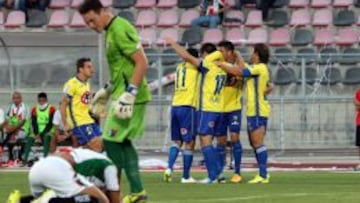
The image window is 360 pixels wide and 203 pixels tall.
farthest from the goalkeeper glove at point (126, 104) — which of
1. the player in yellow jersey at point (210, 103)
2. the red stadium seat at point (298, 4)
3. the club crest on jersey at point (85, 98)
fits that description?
the red stadium seat at point (298, 4)

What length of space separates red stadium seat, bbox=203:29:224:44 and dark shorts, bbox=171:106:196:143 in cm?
1300

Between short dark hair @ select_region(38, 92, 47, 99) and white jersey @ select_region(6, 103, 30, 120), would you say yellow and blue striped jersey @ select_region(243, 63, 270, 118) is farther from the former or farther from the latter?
white jersey @ select_region(6, 103, 30, 120)

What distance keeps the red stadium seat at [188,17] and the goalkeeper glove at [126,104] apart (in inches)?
893

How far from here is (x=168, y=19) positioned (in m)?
34.8

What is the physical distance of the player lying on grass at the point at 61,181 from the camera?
11148 mm

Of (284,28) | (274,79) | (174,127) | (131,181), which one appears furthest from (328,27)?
(131,181)

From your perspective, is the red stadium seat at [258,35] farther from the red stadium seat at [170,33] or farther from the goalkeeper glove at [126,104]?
the goalkeeper glove at [126,104]

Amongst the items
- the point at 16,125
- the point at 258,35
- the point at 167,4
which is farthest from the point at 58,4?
the point at 16,125

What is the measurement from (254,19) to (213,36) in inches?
55.2

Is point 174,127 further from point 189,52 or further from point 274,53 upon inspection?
point 274,53

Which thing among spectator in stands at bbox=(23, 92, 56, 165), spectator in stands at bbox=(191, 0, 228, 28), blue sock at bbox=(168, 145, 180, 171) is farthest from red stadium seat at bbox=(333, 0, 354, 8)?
blue sock at bbox=(168, 145, 180, 171)

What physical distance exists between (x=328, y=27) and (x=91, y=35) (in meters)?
8.07

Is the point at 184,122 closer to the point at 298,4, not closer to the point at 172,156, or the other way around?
the point at 172,156

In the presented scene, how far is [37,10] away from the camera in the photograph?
3612 cm
